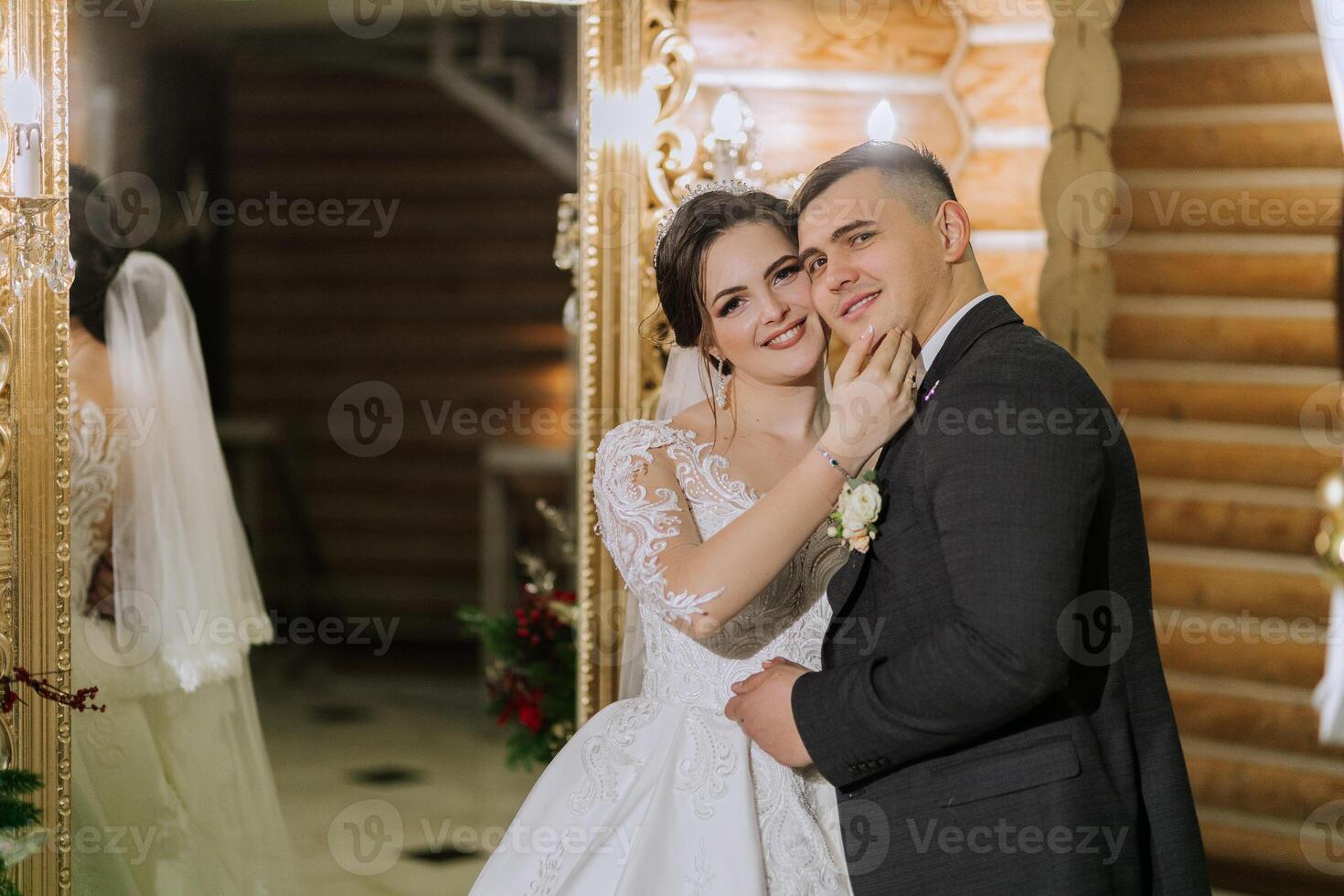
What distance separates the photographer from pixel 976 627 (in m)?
1.44

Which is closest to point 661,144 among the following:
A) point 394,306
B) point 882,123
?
point 882,123

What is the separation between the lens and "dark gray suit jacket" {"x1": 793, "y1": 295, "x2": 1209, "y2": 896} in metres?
1.42

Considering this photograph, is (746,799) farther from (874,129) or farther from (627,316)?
(874,129)

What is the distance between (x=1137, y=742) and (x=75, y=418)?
6.97 ft

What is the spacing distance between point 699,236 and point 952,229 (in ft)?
1.71

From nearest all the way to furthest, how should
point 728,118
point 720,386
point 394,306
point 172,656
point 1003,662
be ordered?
point 1003,662 < point 720,386 < point 172,656 < point 394,306 < point 728,118

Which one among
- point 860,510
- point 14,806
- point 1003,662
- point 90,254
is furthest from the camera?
point 90,254

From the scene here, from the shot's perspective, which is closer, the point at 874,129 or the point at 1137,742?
the point at 1137,742

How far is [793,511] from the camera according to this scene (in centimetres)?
169

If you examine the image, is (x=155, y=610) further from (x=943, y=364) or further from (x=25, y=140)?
(x=943, y=364)

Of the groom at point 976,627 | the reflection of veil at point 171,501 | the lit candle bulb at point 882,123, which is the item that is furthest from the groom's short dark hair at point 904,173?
the reflection of veil at point 171,501

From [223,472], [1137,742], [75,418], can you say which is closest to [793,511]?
[1137,742]

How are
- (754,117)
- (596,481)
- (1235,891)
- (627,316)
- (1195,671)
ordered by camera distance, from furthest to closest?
(1195,671) < (1235,891) < (754,117) < (627,316) < (596,481)

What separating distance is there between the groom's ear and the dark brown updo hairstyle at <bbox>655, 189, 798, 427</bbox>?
15.3 inches
